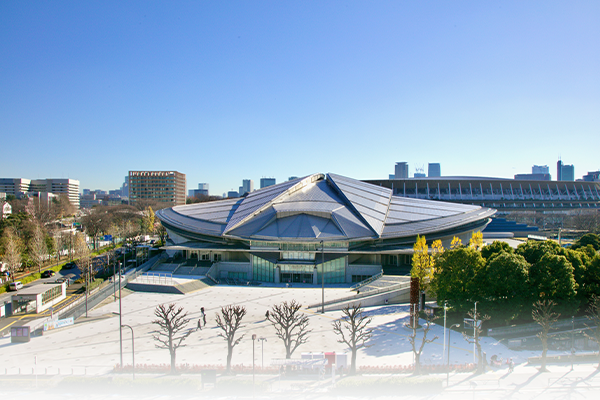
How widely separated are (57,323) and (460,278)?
111ft

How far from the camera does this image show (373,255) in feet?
155

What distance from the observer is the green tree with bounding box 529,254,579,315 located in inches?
1053

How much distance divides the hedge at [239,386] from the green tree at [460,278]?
1658 cm

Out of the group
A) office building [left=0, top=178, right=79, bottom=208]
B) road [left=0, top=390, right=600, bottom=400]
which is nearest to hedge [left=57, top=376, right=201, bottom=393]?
road [left=0, top=390, right=600, bottom=400]

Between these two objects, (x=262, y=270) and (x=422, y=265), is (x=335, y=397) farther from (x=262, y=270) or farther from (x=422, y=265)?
(x=262, y=270)

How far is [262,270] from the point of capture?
47.2 metres

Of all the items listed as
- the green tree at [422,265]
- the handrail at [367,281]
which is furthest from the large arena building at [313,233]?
the green tree at [422,265]

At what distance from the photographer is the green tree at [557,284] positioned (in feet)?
87.7

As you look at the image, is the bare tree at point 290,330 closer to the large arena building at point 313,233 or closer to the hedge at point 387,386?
the hedge at point 387,386

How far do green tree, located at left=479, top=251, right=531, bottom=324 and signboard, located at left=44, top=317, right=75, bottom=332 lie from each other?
1342 inches

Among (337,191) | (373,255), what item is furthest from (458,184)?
(373,255)

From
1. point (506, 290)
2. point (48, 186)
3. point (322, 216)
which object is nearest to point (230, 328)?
point (506, 290)

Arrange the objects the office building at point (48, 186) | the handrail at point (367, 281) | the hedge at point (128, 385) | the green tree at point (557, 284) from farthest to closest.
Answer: the office building at point (48, 186) → the handrail at point (367, 281) → the green tree at point (557, 284) → the hedge at point (128, 385)

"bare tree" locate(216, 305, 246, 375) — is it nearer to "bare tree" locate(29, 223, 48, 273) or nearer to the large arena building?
the large arena building
